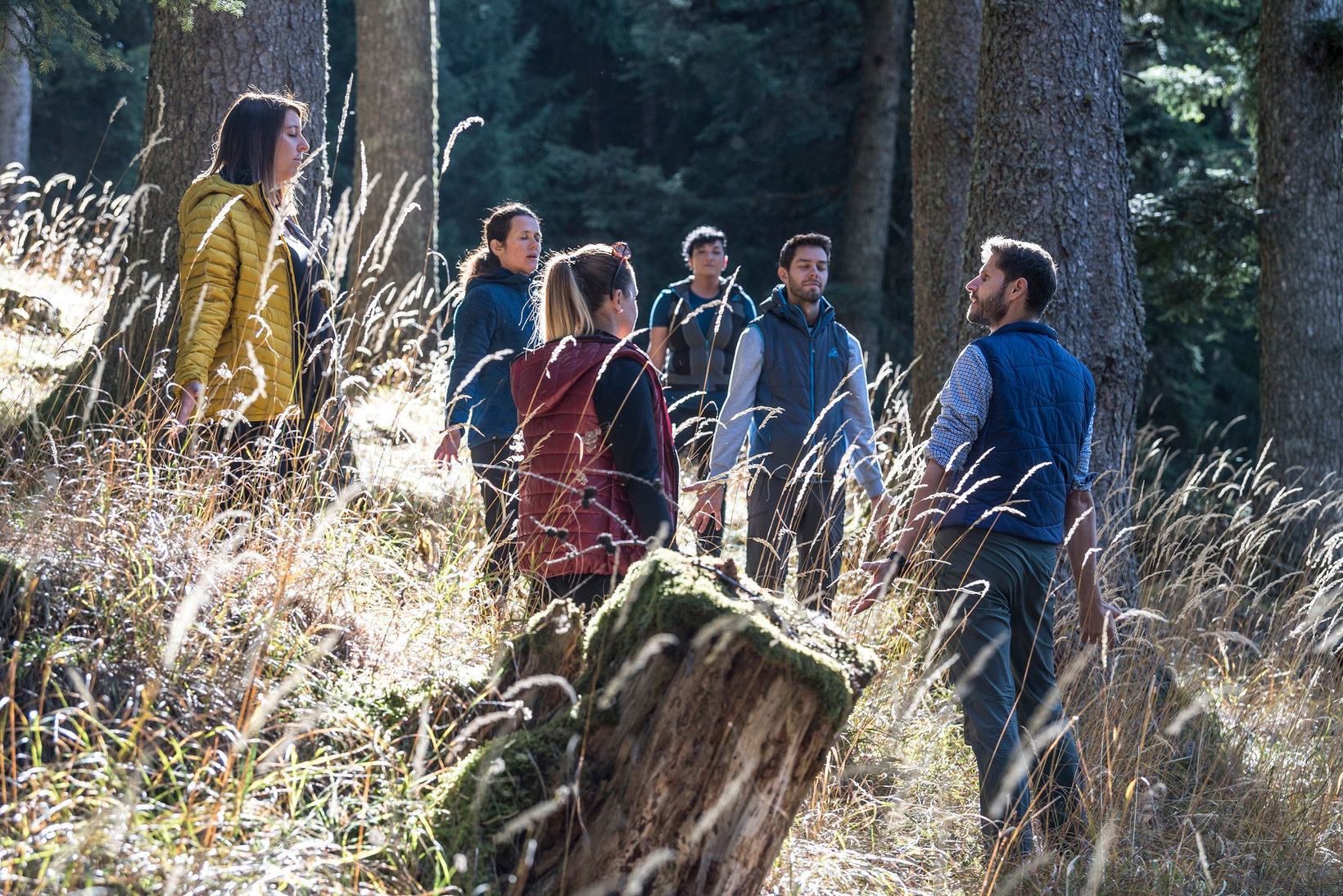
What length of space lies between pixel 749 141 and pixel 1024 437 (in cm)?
1374

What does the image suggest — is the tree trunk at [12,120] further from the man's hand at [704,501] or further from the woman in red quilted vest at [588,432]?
the woman in red quilted vest at [588,432]

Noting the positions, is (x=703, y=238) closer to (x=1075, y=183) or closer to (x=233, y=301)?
(x=1075, y=183)

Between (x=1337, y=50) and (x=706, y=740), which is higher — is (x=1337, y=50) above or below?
above

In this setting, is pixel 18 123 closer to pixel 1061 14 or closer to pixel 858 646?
pixel 1061 14

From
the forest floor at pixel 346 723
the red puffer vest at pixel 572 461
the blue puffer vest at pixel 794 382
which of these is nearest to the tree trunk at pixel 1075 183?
the blue puffer vest at pixel 794 382

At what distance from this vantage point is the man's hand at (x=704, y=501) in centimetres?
341

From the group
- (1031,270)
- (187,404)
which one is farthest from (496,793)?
(1031,270)

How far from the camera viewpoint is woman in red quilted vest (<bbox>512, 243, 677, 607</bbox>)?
2918 millimetres

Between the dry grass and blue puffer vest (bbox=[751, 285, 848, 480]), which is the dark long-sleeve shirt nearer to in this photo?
the dry grass

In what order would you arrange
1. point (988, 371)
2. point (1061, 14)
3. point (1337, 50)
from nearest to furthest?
point (988, 371), point (1061, 14), point (1337, 50)

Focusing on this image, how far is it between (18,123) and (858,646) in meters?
11.9

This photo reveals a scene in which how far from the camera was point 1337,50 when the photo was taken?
8.02 m

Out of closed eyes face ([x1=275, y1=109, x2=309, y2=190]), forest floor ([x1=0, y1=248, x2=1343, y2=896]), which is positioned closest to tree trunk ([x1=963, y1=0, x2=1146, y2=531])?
forest floor ([x1=0, y1=248, x2=1343, y2=896])

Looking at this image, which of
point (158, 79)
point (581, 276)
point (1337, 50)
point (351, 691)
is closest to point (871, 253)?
point (1337, 50)
